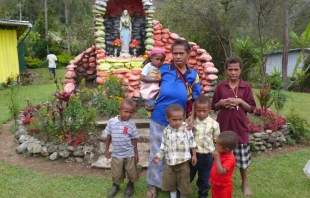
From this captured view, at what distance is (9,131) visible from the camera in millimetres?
Result: 6512

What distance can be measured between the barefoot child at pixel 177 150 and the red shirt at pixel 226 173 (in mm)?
312

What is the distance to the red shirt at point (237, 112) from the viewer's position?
352 centimetres

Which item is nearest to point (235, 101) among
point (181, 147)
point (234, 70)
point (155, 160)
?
point (234, 70)

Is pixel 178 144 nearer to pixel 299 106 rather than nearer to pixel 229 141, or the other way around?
pixel 229 141

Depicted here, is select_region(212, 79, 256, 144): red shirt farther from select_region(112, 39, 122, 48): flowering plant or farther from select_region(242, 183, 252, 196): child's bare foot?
select_region(112, 39, 122, 48): flowering plant

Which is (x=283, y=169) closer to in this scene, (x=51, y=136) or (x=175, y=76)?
(x=175, y=76)

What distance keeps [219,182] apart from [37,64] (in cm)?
1839

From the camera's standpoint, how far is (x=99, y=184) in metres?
4.10

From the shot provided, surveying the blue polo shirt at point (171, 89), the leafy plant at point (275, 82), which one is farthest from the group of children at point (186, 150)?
the leafy plant at point (275, 82)

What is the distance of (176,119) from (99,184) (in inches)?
64.0

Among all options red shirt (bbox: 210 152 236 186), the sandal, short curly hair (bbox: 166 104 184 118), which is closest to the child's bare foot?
red shirt (bbox: 210 152 236 186)

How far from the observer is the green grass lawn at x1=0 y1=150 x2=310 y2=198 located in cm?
384

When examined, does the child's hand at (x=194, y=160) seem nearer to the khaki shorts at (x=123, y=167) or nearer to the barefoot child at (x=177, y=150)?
the barefoot child at (x=177, y=150)

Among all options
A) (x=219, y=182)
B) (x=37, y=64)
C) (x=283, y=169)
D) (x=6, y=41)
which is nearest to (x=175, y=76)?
(x=219, y=182)
